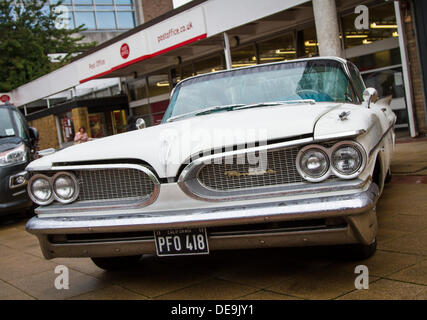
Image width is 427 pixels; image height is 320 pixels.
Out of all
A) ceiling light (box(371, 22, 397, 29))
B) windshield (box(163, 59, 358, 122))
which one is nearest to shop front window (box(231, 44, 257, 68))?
ceiling light (box(371, 22, 397, 29))

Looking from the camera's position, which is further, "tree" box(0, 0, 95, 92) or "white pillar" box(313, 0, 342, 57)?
"tree" box(0, 0, 95, 92)

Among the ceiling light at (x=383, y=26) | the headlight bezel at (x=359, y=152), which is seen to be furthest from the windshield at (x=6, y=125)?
the ceiling light at (x=383, y=26)

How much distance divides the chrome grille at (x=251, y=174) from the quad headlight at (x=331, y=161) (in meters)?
0.06

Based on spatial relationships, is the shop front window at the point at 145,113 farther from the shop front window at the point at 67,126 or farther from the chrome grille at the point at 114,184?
the chrome grille at the point at 114,184

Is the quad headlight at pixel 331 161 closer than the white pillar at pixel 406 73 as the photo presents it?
Yes

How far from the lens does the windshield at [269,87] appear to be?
13.3 feet

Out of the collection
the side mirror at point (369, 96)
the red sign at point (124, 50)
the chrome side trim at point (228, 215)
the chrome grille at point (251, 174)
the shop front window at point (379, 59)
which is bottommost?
the chrome side trim at point (228, 215)

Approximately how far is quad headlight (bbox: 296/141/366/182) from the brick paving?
0.69m

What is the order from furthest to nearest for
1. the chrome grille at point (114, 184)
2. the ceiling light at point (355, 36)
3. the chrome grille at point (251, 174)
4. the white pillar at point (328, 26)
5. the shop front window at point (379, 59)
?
the ceiling light at point (355, 36), the shop front window at point (379, 59), the white pillar at point (328, 26), the chrome grille at point (114, 184), the chrome grille at point (251, 174)

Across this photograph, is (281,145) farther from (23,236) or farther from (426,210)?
(23,236)

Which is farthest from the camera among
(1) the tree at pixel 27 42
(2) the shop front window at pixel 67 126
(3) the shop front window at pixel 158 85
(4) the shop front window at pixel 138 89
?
(1) the tree at pixel 27 42

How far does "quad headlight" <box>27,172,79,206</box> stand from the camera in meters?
3.40

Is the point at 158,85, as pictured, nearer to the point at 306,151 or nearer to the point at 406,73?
the point at 406,73

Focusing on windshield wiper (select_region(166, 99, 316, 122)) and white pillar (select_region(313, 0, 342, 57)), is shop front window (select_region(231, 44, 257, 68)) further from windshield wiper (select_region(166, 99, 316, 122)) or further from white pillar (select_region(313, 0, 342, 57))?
windshield wiper (select_region(166, 99, 316, 122))
